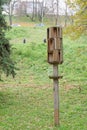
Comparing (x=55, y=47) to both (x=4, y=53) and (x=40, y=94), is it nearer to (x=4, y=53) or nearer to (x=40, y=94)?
(x=4, y=53)

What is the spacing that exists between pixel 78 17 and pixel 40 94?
10.3 feet

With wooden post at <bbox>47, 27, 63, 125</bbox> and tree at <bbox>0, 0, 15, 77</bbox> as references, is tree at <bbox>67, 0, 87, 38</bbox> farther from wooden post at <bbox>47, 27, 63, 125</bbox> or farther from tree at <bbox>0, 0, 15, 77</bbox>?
wooden post at <bbox>47, 27, 63, 125</bbox>

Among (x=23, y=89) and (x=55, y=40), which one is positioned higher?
(x=55, y=40)

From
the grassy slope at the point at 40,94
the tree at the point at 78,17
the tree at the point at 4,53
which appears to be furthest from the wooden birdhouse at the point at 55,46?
the tree at the point at 78,17

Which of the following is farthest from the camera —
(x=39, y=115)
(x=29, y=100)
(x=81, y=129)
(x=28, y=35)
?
(x=28, y=35)

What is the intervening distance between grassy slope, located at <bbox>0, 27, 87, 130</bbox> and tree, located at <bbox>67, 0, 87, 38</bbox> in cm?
229

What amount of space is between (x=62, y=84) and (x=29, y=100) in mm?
4022

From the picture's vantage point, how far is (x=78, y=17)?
12.2 m

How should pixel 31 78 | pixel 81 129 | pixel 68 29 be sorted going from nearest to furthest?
pixel 81 129 → pixel 68 29 → pixel 31 78

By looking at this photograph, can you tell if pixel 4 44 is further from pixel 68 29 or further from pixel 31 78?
pixel 31 78

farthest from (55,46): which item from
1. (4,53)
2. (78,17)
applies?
(78,17)

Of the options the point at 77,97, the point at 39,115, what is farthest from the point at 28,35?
the point at 39,115

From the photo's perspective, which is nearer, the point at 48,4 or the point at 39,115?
the point at 39,115

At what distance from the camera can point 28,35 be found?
3200 cm
